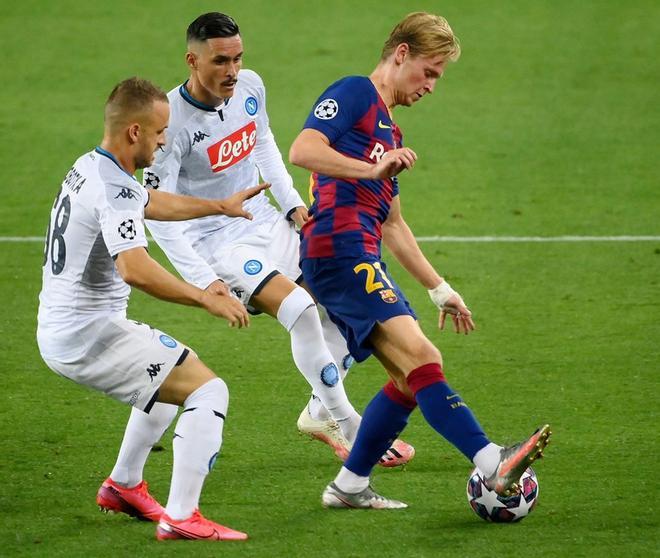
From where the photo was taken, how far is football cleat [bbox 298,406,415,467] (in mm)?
6102

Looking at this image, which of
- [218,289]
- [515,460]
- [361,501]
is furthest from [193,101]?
[515,460]

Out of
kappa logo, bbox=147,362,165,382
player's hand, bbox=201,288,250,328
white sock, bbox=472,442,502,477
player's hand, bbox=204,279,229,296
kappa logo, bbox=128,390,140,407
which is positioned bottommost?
kappa logo, bbox=128,390,140,407

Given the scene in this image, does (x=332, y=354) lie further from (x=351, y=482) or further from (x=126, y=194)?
(x=126, y=194)

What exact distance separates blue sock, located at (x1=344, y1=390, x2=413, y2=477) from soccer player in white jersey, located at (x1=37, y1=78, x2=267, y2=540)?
25.4 inches

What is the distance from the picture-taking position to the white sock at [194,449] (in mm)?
5039

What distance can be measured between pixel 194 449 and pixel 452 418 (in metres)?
1.00

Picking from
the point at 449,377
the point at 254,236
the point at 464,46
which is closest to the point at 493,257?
the point at 449,377

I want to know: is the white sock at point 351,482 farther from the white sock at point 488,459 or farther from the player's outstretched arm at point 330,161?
the player's outstretched arm at point 330,161

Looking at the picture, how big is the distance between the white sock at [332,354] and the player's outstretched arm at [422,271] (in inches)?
27.7

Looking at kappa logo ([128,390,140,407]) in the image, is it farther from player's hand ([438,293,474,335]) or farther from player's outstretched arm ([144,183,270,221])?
player's hand ([438,293,474,335])

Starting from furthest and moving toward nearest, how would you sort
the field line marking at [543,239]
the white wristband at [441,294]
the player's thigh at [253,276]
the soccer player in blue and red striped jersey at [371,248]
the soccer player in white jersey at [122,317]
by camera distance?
the field line marking at [543,239]
the player's thigh at [253,276]
the white wristband at [441,294]
the soccer player in blue and red striped jersey at [371,248]
the soccer player in white jersey at [122,317]

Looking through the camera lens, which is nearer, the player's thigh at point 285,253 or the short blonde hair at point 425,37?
the short blonde hair at point 425,37

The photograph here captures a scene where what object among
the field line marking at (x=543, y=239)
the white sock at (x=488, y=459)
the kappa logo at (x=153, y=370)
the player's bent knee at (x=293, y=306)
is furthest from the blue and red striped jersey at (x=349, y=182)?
the field line marking at (x=543, y=239)

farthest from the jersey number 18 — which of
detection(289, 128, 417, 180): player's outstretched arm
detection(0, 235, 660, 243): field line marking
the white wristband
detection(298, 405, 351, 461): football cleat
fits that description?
detection(0, 235, 660, 243): field line marking
